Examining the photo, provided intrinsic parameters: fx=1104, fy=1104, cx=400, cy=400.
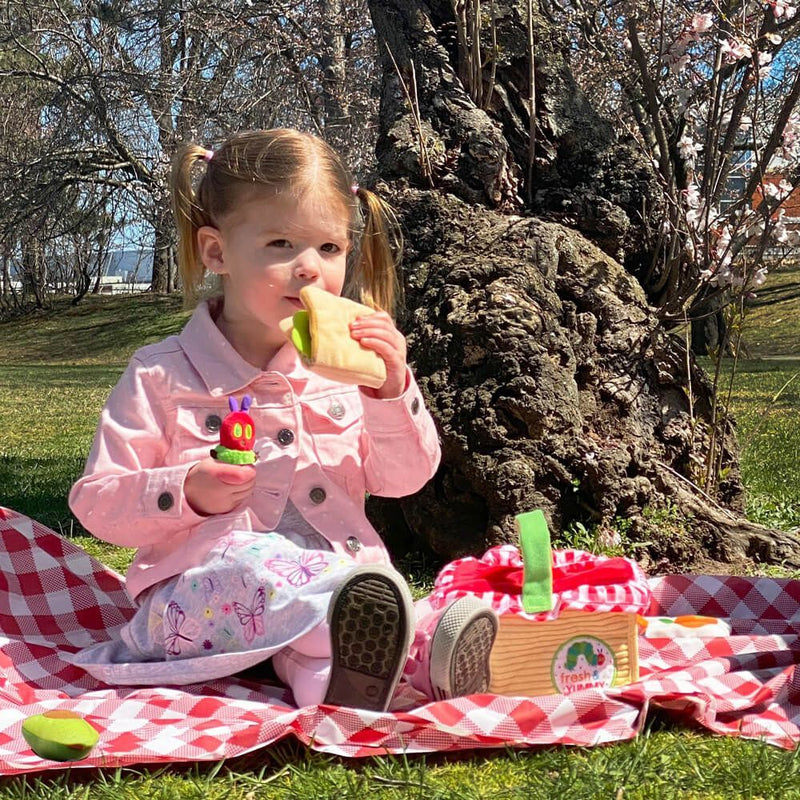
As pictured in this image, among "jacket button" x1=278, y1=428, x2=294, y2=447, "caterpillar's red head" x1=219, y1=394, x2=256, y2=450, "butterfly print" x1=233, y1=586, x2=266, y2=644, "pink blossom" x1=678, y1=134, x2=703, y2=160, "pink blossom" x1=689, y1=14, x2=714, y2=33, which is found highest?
"pink blossom" x1=689, y1=14, x2=714, y2=33

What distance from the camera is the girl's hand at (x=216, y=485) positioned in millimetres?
2494

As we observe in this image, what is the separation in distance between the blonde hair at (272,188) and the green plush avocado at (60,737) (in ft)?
4.11

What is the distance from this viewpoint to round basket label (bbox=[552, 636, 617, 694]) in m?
2.47

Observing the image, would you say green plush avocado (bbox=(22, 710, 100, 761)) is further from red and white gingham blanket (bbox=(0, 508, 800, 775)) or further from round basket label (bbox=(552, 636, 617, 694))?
round basket label (bbox=(552, 636, 617, 694))

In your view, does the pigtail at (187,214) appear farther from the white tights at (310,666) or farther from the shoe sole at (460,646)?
the shoe sole at (460,646)

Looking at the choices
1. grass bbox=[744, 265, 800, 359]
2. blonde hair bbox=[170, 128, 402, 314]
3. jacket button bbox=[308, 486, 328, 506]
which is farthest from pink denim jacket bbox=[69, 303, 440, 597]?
grass bbox=[744, 265, 800, 359]

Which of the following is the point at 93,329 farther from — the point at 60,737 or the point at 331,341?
the point at 60,737

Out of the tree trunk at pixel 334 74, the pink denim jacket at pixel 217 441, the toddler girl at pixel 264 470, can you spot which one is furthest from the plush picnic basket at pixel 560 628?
the tree trunk at pixel 334 74

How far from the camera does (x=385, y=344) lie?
2.60m

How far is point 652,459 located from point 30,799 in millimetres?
2588

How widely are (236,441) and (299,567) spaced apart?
1.04 ft

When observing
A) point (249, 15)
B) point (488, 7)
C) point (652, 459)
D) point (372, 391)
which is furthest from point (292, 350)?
point (249, 15)

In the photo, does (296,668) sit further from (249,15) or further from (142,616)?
(249,15)

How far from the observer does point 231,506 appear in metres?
2.58
